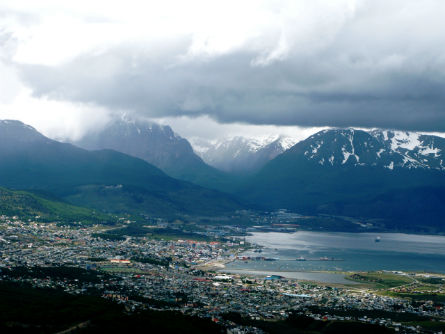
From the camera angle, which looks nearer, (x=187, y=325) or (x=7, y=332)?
(x=7, y=332)

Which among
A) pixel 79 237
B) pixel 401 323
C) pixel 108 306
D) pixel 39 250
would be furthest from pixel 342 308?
pixel 79 237

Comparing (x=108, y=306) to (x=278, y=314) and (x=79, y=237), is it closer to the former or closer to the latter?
(x=278, y=314)

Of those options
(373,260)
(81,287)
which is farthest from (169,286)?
(373,260)

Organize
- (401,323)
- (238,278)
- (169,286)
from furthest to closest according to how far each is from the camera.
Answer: (238,278)
(169,286)
(401,323)

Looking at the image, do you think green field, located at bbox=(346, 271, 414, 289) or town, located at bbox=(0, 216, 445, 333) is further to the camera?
green field, located at bbox=(346, 271, 414, 289)

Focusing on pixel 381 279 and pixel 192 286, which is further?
pixel 381 279

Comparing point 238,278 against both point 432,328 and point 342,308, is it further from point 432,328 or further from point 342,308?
point 432,328

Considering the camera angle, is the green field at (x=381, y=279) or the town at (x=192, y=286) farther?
the green field at (x=381, y=279)

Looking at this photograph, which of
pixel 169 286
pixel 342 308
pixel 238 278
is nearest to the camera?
pixel 342 308

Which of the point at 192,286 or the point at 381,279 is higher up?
the point at 192,286
